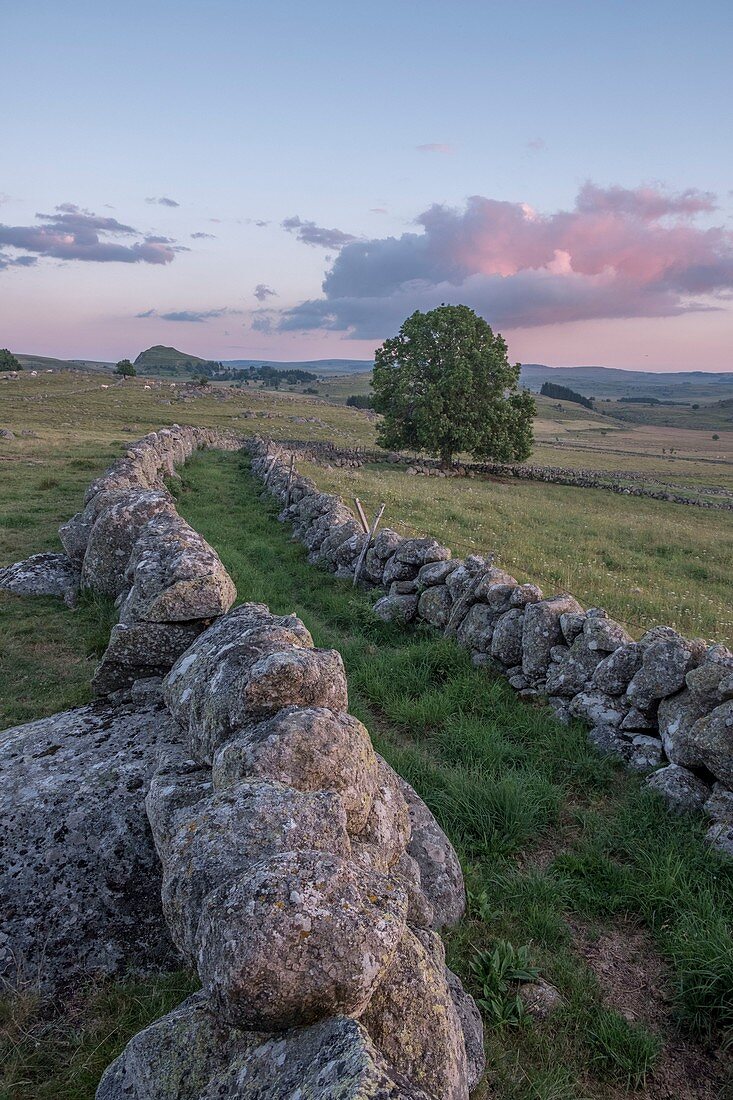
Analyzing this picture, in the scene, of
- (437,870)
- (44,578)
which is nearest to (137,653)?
(437,870)

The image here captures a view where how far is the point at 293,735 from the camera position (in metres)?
4.57

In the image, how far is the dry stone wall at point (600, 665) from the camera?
7.09 meters

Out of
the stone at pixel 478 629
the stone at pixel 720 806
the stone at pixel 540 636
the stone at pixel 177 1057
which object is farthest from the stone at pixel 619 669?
the stone at pixel 177 1057

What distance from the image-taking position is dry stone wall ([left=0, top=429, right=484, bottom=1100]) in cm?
296

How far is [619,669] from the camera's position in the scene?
862 centimetres

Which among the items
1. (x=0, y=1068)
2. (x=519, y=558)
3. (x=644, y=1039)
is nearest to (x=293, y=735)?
(x=0, y=1068)

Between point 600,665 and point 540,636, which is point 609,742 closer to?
point 600,665

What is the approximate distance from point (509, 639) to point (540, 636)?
1.89 feet

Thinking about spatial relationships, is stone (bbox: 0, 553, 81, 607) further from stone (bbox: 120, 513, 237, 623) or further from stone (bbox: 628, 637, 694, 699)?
stone (bbox: 628, 637, 694, 699)

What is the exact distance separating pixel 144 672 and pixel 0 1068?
425 centimetres

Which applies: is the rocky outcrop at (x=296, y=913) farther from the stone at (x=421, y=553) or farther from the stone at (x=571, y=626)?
the stone at (x=421, y=553)

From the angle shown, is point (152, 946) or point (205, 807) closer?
point (205, 807)

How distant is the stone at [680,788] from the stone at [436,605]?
490 cm

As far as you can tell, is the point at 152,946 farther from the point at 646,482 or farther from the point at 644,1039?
the point at 646,482
